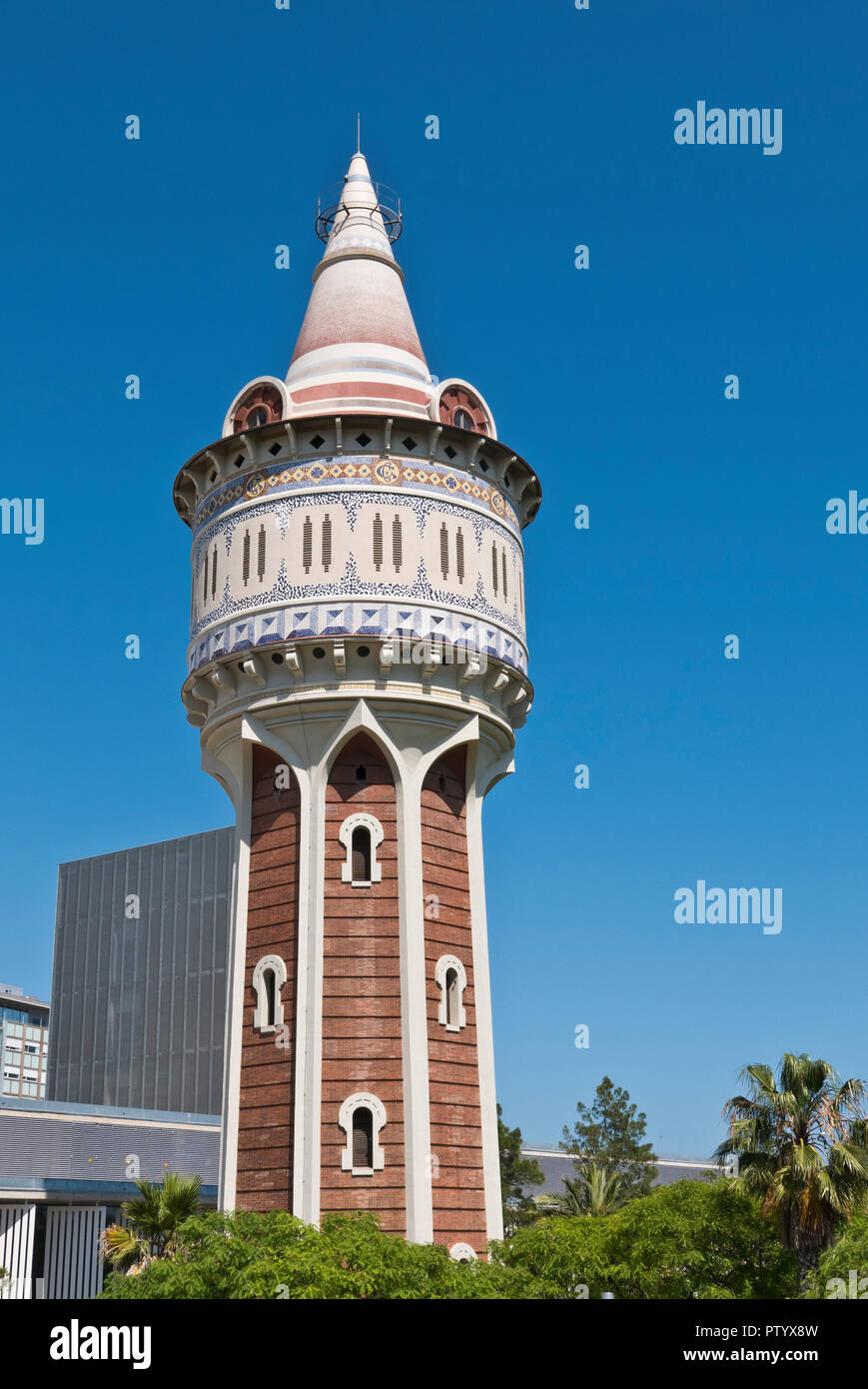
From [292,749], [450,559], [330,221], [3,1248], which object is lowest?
[3,1248]

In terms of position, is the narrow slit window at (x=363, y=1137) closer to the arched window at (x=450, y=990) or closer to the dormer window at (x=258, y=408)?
the arched window at (x=450, y=990)

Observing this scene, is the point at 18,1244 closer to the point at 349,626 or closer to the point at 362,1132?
the point at 362,1132

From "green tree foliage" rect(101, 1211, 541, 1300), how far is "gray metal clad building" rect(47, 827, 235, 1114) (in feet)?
107

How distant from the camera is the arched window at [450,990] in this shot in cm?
3078

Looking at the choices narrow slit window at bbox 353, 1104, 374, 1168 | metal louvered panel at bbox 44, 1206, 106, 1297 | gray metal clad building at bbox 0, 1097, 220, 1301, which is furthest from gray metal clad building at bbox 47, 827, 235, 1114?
narrow slit window at bbox 353, 1104, 374, 1168

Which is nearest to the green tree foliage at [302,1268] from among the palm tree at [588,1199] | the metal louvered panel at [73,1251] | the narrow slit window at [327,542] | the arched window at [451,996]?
the arched window at [451,996]

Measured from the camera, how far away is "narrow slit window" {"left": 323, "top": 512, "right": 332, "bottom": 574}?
31484mm

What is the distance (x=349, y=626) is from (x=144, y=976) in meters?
34.5

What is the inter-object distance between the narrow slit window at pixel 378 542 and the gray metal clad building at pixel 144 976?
27846 mm

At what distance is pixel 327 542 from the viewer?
31.7 m

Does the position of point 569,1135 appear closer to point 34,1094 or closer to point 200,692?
point 200,692
